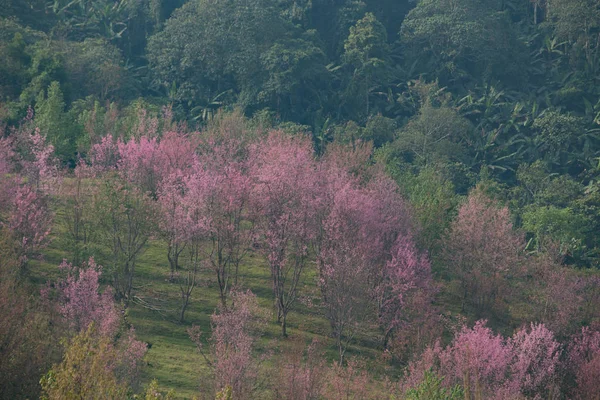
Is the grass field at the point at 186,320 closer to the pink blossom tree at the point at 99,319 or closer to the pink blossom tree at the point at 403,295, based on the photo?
the pink blossom tree at the point at 403,295

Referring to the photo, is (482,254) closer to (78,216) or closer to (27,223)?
(78,216)

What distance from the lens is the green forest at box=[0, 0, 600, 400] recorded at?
40094 mm

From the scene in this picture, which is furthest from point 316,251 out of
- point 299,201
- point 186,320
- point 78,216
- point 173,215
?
point 78,216

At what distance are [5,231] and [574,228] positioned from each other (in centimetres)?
4481

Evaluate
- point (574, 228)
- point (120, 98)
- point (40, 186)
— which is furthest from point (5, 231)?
point (574, 228)

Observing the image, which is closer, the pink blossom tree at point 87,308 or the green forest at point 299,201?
the pink blossom tree at point 87,308

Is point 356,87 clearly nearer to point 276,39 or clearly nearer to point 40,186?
point 276,39

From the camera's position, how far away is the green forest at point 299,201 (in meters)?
40.1

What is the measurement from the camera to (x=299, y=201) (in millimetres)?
50750

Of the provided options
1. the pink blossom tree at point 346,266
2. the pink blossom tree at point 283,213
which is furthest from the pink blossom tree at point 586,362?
the pink blossom tree at point 283,213

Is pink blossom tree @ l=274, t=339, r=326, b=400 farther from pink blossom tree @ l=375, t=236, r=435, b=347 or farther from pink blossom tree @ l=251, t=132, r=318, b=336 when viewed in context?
pink blossom tree @ l=375, t=236, r=435, b=347

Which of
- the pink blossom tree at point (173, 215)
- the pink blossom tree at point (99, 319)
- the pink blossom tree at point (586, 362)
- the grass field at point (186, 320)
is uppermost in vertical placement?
the pink blossom tree at point (173, 215)

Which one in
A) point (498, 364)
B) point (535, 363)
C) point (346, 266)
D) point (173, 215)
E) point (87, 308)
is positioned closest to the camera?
point (87, 308)

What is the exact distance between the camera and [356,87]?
8725 centimetres
